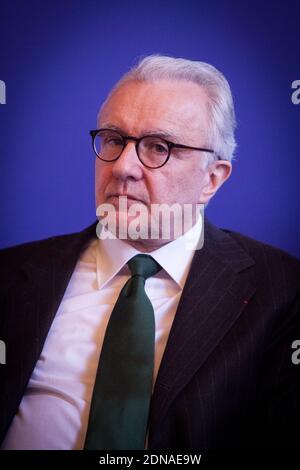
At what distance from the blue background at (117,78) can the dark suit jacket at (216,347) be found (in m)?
0.25

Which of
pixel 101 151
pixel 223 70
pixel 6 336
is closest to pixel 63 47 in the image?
pixel 101 151

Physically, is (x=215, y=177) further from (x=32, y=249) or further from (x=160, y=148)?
(x=32, y=249)

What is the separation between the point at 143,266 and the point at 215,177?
0.41 metres

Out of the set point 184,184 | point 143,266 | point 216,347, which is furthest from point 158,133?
point 216,347

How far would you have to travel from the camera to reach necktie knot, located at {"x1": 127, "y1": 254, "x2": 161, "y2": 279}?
4.34 ft

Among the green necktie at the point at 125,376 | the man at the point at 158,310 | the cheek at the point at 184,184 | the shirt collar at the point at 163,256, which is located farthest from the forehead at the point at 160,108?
the green necktie at the point at 125,376

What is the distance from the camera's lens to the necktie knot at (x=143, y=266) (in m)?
1.32

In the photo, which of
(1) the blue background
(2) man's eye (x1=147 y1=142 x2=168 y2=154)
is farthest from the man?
(1) the blue background

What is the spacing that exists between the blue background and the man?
0.35 feet

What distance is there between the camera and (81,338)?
4.15 ft

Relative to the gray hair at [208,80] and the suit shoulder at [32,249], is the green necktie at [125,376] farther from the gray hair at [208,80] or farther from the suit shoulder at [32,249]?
the gray hair at [208,80]

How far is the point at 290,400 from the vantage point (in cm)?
117

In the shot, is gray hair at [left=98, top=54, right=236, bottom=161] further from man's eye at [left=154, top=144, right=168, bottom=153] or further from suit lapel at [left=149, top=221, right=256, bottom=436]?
suit lapel at [left=149, top=221, right=256, bottom=436]
